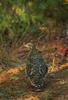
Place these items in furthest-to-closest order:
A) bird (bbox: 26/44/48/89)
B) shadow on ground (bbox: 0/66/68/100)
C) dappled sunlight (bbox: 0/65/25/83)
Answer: dappled sunlight (bbox: 0/65/25/83), shadow on ground (bbox: 0/66/68/100), bird (bbox: 26/44/48/89)

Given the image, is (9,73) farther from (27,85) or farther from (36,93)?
(36,93)

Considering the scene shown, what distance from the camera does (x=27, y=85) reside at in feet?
17.9

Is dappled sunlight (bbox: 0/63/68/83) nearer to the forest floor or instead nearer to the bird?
the forest floor

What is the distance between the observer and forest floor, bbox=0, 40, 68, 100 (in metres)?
5.15

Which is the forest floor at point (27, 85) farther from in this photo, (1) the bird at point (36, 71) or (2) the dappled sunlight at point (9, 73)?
(1) the bird at point (36, 71)

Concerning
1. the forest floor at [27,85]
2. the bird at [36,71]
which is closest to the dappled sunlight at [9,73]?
the forest floor at [27,85]

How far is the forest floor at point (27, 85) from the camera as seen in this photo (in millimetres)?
5152

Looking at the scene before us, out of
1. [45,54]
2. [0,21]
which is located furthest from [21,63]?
[0,21]

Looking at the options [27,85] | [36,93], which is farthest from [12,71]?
[36,93]

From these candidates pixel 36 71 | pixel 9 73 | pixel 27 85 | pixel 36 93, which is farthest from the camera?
pixel 9 73

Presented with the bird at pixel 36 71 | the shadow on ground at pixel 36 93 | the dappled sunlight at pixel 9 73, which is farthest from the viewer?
the dappled sunlight at pixel 9 73

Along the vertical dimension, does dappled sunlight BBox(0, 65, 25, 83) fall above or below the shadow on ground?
below

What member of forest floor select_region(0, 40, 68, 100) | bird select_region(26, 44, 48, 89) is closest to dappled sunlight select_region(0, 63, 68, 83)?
forest floor select_region(0, 40, 68, 100)

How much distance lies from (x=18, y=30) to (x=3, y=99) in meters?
1.95
